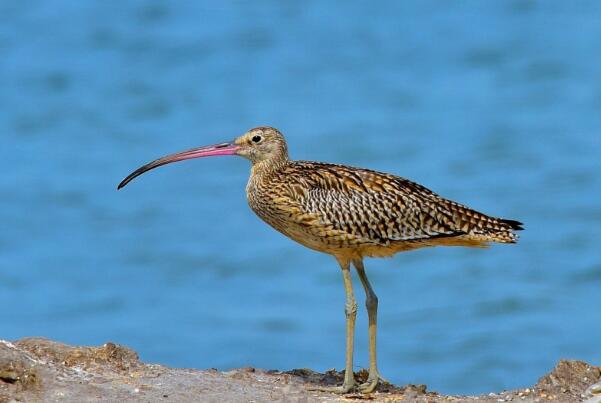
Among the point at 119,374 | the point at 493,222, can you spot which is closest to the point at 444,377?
the point at 493,222

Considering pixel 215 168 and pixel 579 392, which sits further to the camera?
pixel 215 168

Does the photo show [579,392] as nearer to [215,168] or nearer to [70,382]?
[70,382]

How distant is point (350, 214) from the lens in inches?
450

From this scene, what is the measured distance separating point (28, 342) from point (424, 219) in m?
2.95

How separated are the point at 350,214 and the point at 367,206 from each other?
0.18 meters

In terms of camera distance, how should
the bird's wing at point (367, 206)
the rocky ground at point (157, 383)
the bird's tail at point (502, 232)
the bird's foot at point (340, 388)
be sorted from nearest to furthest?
the rocky ground at point (157, 383) → the bird's foot at point (340, 388) → the bird's wing at point (367, 206) → the bird's tail at point (502, 232)

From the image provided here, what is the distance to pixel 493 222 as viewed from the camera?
11.8 m

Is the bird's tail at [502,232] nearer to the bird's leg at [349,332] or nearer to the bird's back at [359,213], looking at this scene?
the bird's back at [359,213]

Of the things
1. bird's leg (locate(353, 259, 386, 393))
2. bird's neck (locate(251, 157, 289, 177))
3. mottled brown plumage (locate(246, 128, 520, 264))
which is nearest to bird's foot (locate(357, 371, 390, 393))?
bird's leg (locate(353, 259, 386, 393))

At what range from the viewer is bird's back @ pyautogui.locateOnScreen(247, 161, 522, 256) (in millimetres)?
11414

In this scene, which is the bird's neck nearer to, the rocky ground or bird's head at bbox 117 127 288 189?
bird's head at bbox 117 127 288 189

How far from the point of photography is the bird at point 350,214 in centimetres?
1141

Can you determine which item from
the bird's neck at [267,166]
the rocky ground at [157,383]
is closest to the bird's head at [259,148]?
the bird's neck at [267,166]

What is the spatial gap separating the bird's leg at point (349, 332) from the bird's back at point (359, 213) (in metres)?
0.17
